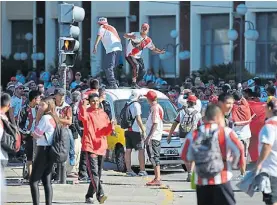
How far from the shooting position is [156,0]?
41.0 metres

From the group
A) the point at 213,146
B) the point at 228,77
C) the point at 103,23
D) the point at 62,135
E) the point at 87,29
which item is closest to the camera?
the point at 213,146

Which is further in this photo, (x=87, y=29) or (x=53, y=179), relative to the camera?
(x=87, y=29)

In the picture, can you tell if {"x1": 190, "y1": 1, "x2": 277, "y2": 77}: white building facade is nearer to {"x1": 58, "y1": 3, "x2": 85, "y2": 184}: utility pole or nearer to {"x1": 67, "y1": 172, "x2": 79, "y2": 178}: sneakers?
{"x1": 67, "y1": 172, "x2": 79, "y2": 178}: sneakers

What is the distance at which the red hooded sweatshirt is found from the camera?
15117 mm

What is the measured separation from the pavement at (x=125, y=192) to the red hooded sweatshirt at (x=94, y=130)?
3.23 feet

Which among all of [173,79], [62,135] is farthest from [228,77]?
[62,135]

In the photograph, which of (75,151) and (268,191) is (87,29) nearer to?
(75,151)

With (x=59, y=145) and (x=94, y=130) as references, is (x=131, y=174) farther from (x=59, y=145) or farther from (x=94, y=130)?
(x=59, y=145)

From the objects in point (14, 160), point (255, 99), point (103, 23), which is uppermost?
point (103, 23)

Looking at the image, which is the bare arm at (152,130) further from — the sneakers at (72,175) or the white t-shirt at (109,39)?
the white t-shirt at (109,39)

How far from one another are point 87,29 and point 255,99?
81.9 feet

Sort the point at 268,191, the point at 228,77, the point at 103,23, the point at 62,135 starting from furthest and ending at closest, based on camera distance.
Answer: the point at 228,77 < the point at 103,23 < the point at 62,135 < the point at 268,191

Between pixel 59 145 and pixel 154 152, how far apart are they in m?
4.52

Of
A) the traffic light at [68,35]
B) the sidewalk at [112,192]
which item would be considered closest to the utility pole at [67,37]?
the traffic light at [68,35]
